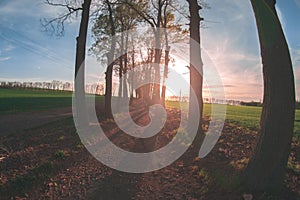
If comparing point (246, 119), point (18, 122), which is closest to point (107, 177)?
point (18, 122)

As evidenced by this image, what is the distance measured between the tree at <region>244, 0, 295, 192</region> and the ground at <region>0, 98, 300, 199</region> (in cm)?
33

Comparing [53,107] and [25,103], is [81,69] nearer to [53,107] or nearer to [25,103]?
[53,107]

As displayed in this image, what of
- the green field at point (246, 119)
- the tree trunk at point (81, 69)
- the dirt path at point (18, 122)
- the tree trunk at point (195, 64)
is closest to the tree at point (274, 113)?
the tree trunk at point (195, 64)

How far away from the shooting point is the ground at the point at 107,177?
4449 mm

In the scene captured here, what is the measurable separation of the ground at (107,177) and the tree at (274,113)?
1.08 ft

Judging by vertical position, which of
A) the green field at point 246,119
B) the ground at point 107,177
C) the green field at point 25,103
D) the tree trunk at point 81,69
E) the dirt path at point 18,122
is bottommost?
the ground at point 107,177

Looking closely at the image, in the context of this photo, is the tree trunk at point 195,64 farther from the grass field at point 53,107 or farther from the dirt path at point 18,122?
the dirt path at point 18,122

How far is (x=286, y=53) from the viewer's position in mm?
4285

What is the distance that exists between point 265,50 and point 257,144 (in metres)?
→ 1.70

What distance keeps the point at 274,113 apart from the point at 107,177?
3.58 meters

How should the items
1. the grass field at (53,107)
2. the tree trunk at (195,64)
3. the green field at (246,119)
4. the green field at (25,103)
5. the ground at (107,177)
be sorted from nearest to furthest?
the ground at (107,177) < the tree trunk at (195,64) < the green field at (246,119) < the grass field at (53,107) < the green field at (25,103)

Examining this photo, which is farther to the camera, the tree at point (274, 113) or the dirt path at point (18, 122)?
the dirt path at point (18, 122)

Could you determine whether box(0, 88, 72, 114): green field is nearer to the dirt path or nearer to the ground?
the dirt path

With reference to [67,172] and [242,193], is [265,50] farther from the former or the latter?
[67,172]
